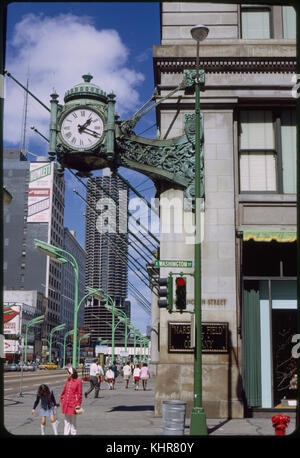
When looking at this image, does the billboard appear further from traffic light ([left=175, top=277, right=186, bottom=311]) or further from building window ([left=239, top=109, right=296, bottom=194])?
traffic light ([left=175, top=277, right=186, bottom=311])

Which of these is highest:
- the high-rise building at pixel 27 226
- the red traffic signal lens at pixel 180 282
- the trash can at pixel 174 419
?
the high-rise building at pixel 27 226

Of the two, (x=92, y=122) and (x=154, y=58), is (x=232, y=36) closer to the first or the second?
(x=154, y=58)

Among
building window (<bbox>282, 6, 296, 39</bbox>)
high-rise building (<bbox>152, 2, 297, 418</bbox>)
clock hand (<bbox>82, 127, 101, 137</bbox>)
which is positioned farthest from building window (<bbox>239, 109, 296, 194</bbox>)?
clock hand (<bbox>82, 127, 101, 137</bbox>)

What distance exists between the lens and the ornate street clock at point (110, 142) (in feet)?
57.9

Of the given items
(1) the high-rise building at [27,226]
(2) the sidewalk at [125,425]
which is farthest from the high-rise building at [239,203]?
(1) the high-rise building at [27,226]

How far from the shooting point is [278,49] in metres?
18.2

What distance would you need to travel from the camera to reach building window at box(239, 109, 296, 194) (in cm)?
1817

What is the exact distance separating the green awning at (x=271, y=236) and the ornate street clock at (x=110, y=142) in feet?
7.92

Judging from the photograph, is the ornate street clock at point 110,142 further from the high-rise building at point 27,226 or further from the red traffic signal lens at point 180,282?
the high-rise building at point 27,226

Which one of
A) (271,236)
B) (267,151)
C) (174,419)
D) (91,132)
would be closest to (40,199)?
(91,132)

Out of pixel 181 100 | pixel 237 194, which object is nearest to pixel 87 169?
pixel 181 100

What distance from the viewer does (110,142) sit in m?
17.5

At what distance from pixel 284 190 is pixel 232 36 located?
5.52 meters

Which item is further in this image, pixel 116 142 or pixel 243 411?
pixel 116 142
